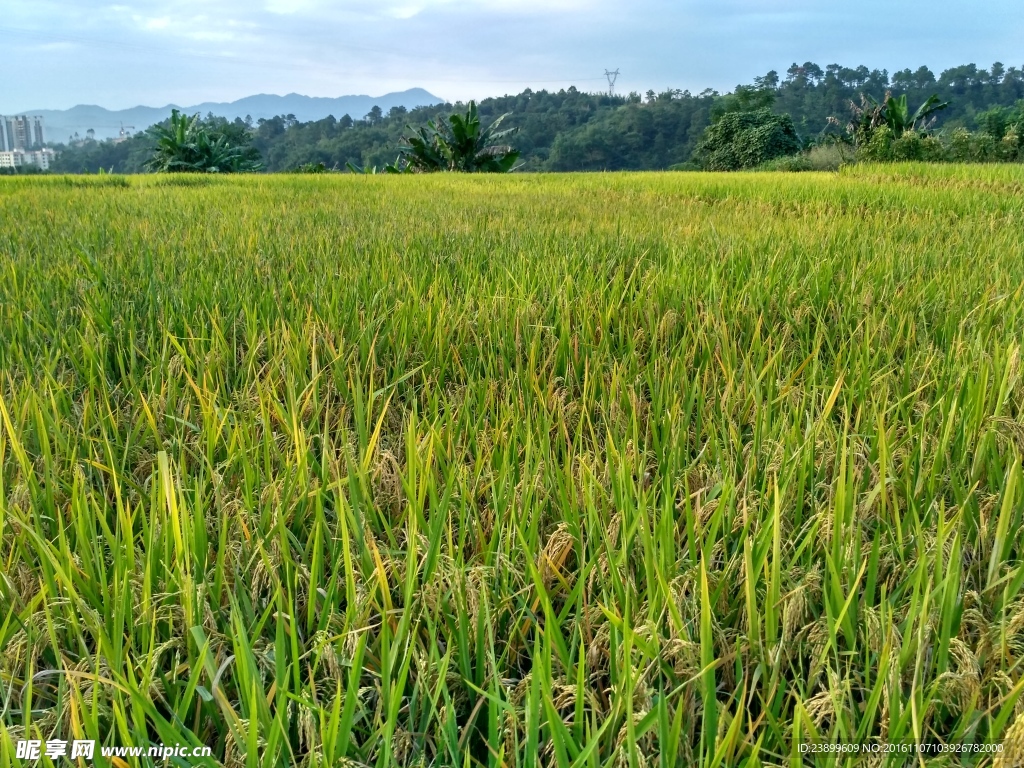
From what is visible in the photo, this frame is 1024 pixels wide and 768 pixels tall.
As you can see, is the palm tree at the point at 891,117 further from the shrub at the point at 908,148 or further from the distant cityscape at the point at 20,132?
the distant cityscape at the point at 20,132

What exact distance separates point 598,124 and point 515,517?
48502 millimetres

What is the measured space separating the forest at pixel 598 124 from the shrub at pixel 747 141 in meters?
2.47

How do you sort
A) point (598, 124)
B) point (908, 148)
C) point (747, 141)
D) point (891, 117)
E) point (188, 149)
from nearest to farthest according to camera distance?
point (908, 148), point (188, 149), point (891, 117), point (747, 141), point (598, 124)

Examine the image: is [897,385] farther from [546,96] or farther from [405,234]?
[546,96]

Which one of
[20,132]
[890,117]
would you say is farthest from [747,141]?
[20,132]

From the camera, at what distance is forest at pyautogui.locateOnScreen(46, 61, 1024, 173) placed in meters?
38.4

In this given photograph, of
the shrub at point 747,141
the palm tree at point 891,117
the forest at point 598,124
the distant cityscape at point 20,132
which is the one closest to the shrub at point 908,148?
the palm tree at point 891,117

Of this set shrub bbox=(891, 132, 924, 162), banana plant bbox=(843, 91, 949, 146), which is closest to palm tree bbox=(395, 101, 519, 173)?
shrub bbox=(891, 132, 924, 162)

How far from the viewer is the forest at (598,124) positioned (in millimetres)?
38406

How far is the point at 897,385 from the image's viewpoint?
52.9 inches

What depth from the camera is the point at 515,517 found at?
79cm

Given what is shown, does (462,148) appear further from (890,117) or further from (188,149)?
(890,117)

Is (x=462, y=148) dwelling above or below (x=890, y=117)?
below

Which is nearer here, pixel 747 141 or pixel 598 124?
pixel 747 141
